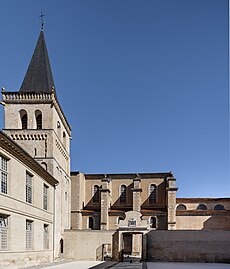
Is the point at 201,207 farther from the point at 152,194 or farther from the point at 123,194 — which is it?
the point at 123,194

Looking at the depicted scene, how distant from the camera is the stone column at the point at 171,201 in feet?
178

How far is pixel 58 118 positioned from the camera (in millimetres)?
42875

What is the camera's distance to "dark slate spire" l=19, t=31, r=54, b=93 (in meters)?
41.9

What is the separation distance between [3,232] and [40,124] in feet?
61.8

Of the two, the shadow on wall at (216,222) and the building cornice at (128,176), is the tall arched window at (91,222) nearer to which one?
the building cornice at (128,176)

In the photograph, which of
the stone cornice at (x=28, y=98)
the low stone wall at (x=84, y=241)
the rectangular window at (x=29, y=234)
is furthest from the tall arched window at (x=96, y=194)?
the rectangular window at (x=29, y=234)

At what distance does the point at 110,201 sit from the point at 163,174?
9.25m

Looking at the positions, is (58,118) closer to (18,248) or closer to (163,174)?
(18,248)

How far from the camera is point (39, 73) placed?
4300cm

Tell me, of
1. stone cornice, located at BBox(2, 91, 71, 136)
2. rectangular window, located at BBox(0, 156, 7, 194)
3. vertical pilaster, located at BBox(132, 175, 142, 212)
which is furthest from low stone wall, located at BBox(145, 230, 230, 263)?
rectangular window, located at BBox(0, 156, 7, 194)

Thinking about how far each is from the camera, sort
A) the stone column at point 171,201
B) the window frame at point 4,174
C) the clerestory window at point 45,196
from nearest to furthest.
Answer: the window frame at point 4,174, the clerestory window at point 45,196, the stone column at point 171,201

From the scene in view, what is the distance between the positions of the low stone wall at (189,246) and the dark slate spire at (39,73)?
18.8m

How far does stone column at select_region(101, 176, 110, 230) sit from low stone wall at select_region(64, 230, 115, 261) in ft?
42.3

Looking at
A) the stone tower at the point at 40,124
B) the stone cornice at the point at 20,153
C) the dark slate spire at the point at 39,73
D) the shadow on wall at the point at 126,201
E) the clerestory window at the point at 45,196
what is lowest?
the shadow on wall at the point at 126,201
